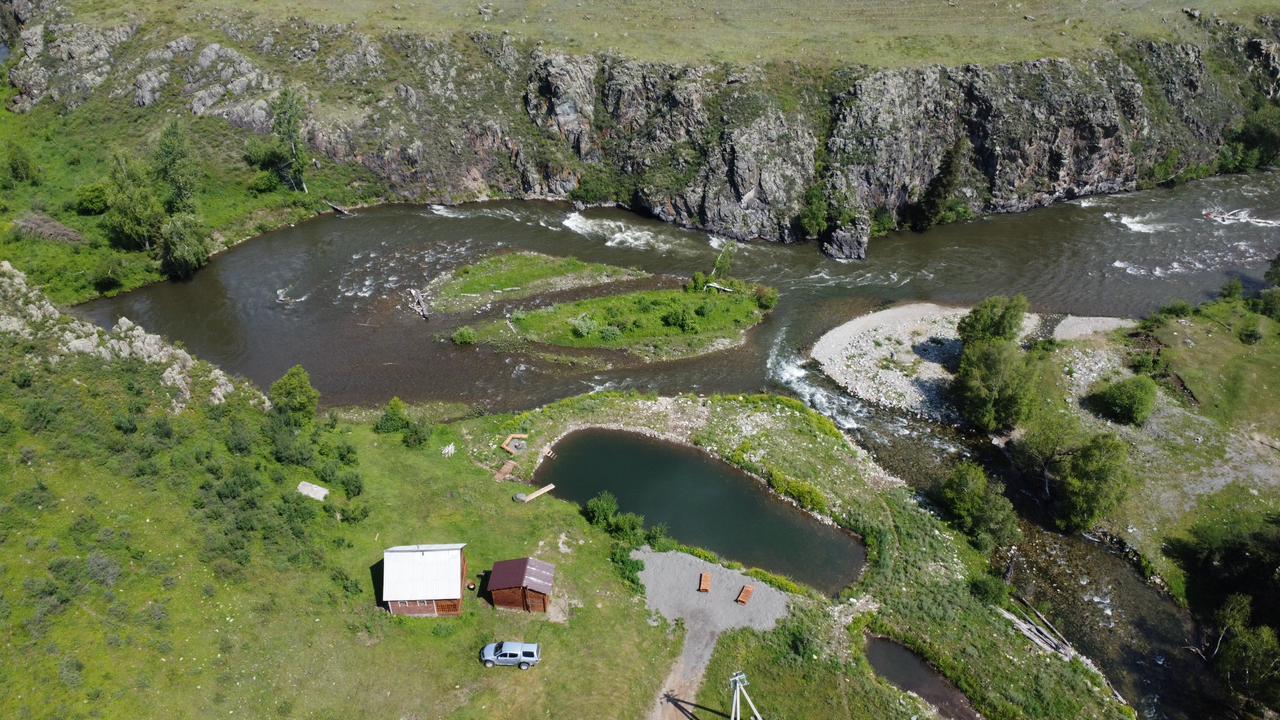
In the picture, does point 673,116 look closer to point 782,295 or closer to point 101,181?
point 782,295

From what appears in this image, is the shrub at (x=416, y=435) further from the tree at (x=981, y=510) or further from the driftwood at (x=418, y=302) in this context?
the tree at (x=981, y=510)

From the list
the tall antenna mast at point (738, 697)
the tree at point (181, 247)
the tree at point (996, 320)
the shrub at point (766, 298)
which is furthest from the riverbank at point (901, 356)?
the tree at point (181, 247)

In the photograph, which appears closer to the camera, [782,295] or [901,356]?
[901,356]

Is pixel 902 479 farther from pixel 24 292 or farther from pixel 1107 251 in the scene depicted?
pixel 24 292

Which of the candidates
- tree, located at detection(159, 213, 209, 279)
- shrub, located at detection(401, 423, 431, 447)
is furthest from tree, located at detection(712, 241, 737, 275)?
tree, located at detection(159, 213, 209, 279)

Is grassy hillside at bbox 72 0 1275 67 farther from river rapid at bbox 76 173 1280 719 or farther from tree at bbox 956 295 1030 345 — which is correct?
tree at bbox 956 295 1030 345

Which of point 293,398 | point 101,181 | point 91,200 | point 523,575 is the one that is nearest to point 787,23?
point 293,398

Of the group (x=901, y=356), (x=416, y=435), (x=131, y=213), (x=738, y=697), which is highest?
(x=131, y=213)
